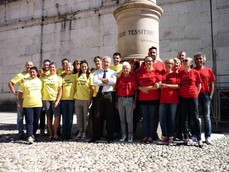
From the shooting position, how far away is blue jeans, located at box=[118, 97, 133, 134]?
521 centimetres

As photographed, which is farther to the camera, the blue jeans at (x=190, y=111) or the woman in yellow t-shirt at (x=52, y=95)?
the woman in yellow t-shirt at (x=52, y=95)

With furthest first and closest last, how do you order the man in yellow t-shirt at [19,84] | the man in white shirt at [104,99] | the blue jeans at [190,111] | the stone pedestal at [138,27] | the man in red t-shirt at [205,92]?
the stone pedestal at [138,27], the man in yellow t-shirt at [19,84], the man in white shirt at [104,99], the man in red t-shirt at [205,92], the blue jeans at [190,111]

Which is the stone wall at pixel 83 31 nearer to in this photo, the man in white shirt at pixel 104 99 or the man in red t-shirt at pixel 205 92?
the man in red t-shirt at pixel 205 92

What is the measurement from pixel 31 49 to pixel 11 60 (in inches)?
59.9

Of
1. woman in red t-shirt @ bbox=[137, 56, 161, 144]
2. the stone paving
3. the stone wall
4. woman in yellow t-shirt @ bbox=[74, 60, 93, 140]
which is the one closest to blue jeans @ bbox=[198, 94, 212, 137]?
the stone paving

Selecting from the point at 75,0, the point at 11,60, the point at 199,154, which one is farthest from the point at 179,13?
the point at 11,60

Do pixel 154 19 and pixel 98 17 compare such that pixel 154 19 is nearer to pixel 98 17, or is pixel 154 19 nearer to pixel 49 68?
pixel 49 68

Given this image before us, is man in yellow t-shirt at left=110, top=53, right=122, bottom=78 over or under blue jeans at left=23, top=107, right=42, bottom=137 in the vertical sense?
over

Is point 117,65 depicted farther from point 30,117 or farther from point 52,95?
point 30,117

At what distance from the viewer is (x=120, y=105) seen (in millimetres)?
5293

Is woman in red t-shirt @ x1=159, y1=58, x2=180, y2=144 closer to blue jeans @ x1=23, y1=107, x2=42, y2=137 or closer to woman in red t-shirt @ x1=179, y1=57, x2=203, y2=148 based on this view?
woman in red t-shirt @ x1=179, y1=57, x2=203, y2=148

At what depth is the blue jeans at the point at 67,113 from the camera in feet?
18.6

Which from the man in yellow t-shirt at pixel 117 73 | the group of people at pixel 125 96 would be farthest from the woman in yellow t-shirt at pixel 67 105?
the man in yellow t-shirt at pixel 117 73

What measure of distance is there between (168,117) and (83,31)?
28.2 ft
